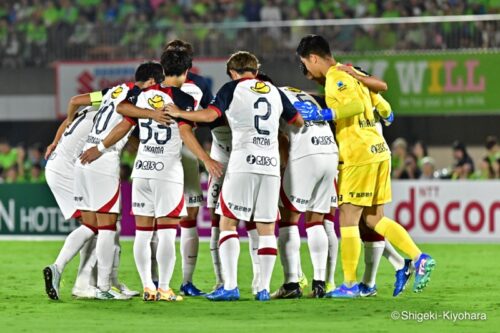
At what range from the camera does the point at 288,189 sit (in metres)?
10.1

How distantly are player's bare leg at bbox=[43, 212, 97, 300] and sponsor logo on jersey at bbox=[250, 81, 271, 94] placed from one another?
1.75m

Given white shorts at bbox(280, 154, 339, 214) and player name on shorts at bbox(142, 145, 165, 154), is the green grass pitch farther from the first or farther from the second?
player name on shorts at bbox(142, 145, 165, 154)

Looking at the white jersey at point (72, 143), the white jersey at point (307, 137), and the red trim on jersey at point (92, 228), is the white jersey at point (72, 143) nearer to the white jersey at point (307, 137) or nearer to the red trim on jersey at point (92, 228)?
the red trim on jersey at point (92, 228)

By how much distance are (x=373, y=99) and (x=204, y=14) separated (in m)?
15.3

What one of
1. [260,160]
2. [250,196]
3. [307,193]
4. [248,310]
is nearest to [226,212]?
[250,196]

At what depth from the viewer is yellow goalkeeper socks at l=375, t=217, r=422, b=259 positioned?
991 cm

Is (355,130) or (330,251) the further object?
(330,251)

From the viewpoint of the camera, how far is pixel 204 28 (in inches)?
902

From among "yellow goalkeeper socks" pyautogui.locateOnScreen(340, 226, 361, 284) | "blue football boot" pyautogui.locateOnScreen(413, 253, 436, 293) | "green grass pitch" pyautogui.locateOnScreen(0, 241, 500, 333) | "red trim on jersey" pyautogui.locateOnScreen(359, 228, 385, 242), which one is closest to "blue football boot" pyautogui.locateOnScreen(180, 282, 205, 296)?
"green grass pitch" pyautogui.locateOnScreen(0, 241, 500, 333)

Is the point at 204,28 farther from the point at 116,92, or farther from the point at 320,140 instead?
the point at 320,140

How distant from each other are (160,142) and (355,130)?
1576 millimetres

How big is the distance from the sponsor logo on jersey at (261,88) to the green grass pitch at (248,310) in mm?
1648

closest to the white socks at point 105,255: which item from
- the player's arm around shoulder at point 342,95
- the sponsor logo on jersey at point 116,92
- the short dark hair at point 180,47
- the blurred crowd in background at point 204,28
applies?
the sponsor logo on jersey at point 116,92

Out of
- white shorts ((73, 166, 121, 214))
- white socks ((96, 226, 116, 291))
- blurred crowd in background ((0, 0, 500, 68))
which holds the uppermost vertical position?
blurred crowd in background ((0, 0, 500, 68))
